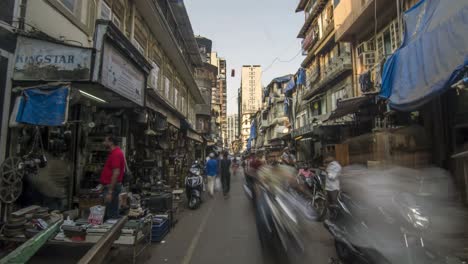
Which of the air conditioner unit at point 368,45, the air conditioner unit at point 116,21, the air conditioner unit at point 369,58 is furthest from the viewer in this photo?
the air conditioner unit at point 368,45

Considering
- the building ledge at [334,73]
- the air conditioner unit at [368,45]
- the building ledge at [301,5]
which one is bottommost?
the building ledge at [334,73]

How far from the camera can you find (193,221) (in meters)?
7.62

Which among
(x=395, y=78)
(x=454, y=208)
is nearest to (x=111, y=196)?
(x=454, y=208)

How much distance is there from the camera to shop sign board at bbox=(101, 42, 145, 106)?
575 cm

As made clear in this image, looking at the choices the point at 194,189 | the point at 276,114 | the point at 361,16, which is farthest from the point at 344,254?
the point at 276,114

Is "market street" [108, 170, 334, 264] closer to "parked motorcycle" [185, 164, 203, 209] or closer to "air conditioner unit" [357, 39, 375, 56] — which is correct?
"parked motorcycle" [185, 164, 203, 209]

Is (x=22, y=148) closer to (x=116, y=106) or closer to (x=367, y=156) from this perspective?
(x=116, y=106)

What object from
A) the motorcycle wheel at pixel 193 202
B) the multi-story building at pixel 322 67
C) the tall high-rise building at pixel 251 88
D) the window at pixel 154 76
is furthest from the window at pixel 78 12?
the tall high-rise building at pixel 251 88

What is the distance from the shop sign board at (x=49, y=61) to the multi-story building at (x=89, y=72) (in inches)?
0.6

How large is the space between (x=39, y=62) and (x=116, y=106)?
11.3 ft

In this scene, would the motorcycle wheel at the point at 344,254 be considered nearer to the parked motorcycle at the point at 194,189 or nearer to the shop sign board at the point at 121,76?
the shop sign board at the point at 121,76

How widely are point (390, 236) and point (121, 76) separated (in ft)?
20.1

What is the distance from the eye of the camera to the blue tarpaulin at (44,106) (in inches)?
198

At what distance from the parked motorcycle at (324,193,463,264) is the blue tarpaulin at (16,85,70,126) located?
5091mm
